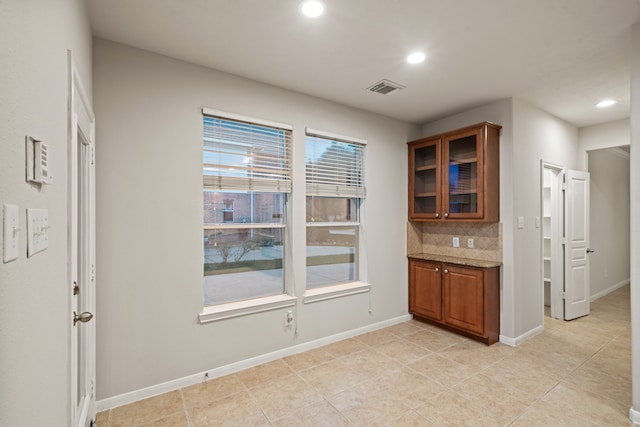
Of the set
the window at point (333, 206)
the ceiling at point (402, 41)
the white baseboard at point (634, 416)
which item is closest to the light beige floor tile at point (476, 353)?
the white baseboard at point (634, 416)

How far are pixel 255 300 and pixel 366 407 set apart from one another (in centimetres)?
138

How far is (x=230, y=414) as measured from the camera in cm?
225

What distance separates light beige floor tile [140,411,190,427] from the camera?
2137mm

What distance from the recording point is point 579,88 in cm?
317

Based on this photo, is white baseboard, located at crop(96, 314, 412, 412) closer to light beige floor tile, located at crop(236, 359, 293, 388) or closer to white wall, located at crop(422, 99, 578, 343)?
light beige floor tile, located at crop(236, 359, 293, 388)

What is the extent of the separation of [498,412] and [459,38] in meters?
2.79


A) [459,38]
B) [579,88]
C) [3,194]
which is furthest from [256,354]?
[579,88]

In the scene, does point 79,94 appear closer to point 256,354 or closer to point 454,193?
point 256,354

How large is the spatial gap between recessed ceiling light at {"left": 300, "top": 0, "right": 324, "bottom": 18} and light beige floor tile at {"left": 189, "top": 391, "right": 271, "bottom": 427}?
2.81 metres

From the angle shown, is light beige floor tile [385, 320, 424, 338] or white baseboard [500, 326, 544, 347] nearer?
white baseboard [500, 326, 544, 347]

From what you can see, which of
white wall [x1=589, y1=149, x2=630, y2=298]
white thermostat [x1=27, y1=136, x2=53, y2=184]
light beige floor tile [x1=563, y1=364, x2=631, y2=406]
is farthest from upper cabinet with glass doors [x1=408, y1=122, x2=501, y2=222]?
white thermostat [x1=27, y1=136, x2=53, y2=184]

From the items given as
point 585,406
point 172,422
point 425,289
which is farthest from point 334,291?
point 585,406

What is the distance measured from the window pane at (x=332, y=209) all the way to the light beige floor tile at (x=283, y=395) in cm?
162

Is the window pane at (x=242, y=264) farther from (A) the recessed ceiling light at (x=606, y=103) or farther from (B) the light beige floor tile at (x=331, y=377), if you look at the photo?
(A) the recessed ceiling light at (x=606, y=103)
